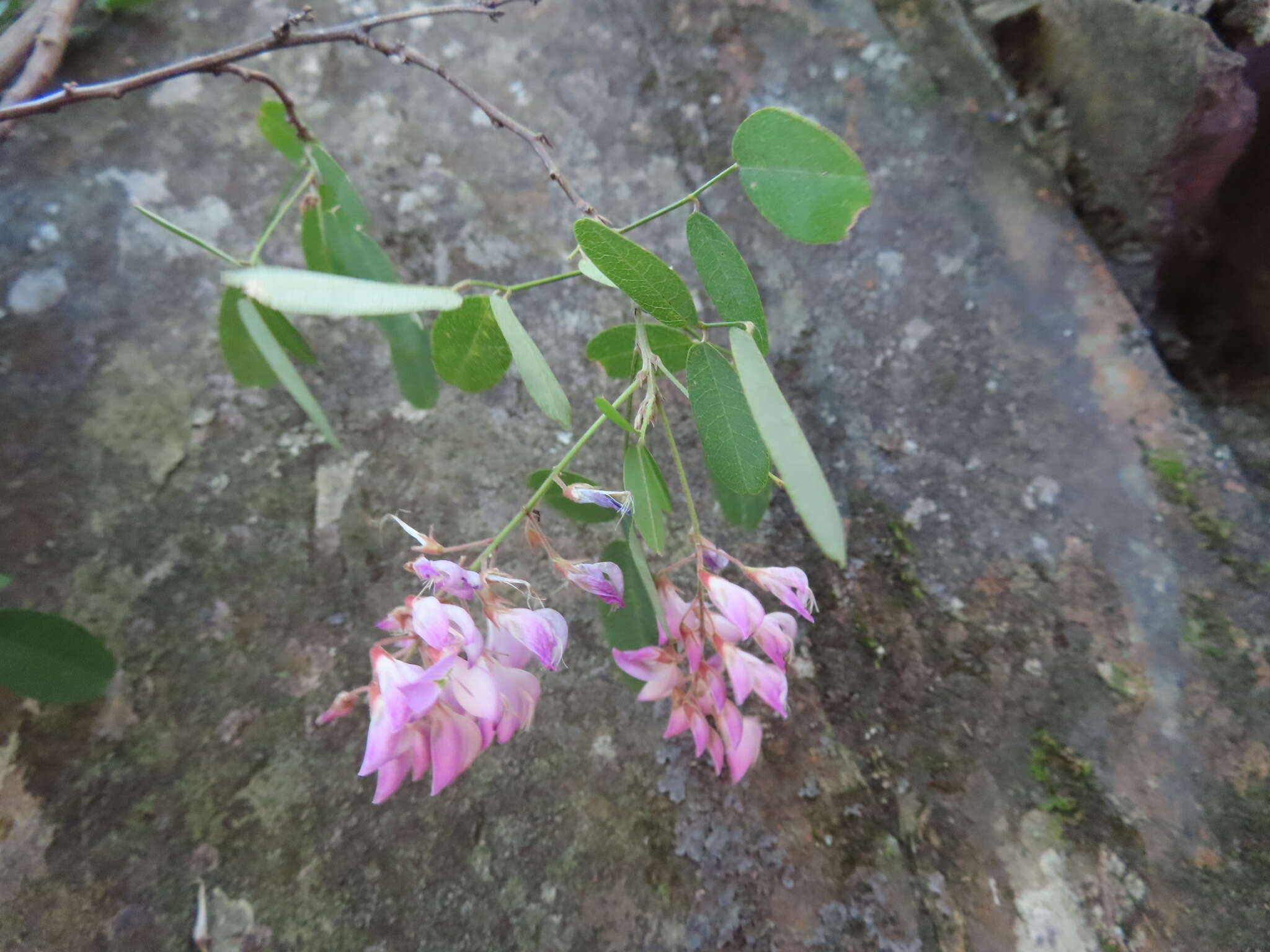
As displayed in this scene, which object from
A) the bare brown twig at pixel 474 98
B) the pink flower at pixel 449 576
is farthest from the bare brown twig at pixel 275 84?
the pink flower at pixel 449 576

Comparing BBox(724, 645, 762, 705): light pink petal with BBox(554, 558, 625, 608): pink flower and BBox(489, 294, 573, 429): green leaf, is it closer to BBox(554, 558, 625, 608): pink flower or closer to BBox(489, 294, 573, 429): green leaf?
BBox(554, 558, 625, 608): pink flower

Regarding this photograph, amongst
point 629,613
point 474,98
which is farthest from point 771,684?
point 474,98

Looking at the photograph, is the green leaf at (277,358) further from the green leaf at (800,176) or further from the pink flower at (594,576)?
the green leaf at (800,176)

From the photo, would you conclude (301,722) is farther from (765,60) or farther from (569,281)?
(765,60)

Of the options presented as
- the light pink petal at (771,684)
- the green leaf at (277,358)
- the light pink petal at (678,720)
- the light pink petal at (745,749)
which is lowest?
the light pink petal at (745,749)

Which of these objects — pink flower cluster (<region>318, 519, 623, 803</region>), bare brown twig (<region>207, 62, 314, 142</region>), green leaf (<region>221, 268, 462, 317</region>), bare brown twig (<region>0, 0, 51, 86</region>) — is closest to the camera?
green leaf (<region>221, 268, 462, 317</region>)

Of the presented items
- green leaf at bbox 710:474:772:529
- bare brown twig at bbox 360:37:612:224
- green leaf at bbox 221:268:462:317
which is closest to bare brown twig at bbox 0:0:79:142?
bare brown twig at bbox 360:37:612:224
